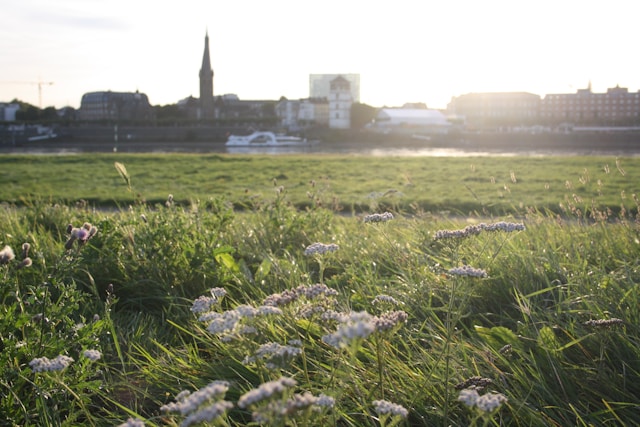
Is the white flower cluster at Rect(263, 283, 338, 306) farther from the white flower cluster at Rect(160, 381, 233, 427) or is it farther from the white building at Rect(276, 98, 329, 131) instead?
the white building at Rect(276, 98, 329, 131)

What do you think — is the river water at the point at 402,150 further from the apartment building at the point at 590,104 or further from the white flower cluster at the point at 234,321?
the apartment building at the point at 590,104

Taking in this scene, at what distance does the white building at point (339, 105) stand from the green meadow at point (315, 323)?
290 ft

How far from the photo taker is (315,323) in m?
2.61

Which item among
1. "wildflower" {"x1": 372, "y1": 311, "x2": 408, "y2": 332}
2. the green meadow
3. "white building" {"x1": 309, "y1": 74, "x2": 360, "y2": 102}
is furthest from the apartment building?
"wildflower" {"x1": 372, "y1": 311, "x2": 408, "y2": 332}

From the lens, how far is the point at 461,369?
2324mm

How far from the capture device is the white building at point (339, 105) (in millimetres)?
92438

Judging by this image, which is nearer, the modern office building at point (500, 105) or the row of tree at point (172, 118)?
the row of tree at point (172, 118)

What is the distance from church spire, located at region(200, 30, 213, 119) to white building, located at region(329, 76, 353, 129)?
26.6m

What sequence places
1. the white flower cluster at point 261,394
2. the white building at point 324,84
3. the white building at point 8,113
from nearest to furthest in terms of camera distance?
the white flower cluster at point 261,394
the white building at point 324,84
the white building at point 8,113

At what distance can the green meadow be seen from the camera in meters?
1.85

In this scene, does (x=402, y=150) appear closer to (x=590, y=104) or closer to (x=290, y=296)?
(x=290, y=296)

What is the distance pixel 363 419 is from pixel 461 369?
44 centimetres

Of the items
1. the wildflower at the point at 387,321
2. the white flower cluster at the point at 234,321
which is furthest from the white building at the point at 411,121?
the white flower cluster at the point at 234,321

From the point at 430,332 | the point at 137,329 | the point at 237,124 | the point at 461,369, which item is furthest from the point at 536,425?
the point at 237,124
